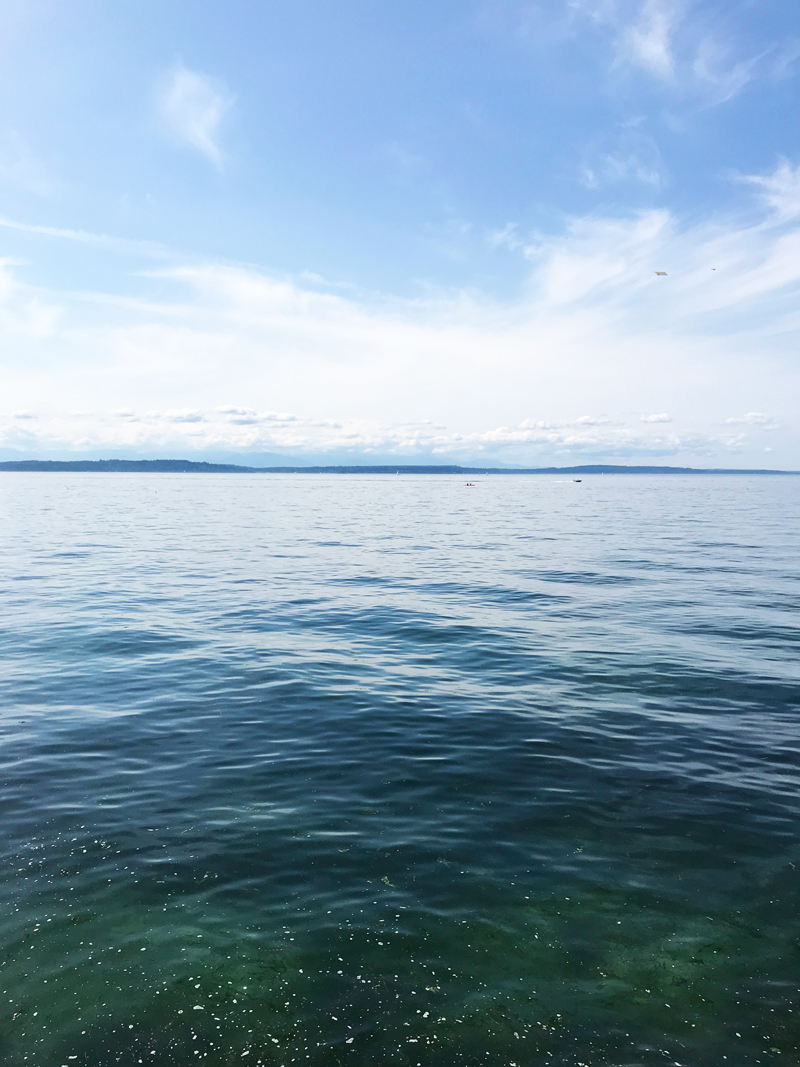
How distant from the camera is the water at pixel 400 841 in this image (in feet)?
26.3

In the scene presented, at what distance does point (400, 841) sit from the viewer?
11.8 metres

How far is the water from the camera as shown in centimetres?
802

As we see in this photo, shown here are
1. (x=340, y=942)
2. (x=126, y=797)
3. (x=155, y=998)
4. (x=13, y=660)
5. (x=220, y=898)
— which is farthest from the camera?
(x=13, y=660)

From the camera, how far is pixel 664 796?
1347 cm

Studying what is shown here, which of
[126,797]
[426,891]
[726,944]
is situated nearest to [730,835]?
[726,944]

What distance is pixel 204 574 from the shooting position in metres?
42.2

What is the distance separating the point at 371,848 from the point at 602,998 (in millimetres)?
4474

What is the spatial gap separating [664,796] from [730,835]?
63.0 inches

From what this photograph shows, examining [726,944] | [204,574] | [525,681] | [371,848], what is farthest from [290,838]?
[204,574]

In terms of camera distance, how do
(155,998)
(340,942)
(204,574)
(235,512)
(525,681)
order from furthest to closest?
(235,512) → (204,574) → (525,681) → (340,942) → (155,998)

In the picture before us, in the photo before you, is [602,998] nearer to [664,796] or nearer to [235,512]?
[664,796]

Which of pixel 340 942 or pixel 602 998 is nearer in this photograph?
pixel 602 998

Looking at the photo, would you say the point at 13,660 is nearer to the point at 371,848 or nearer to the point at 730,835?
the point at 371,848

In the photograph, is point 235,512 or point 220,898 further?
point 235,512
